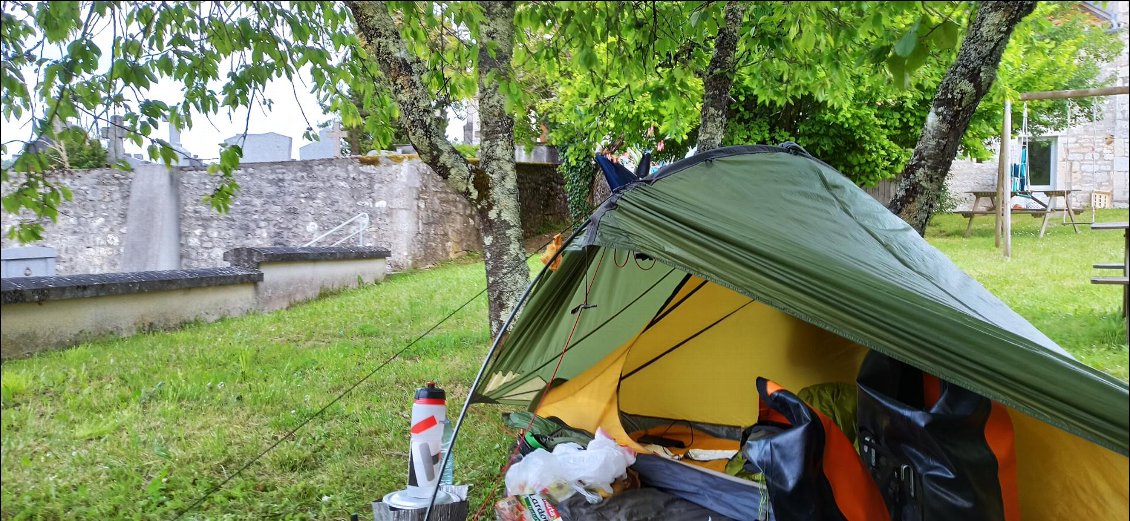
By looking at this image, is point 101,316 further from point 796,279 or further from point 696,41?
point 796,279

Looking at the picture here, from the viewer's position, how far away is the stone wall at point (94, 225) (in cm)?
726

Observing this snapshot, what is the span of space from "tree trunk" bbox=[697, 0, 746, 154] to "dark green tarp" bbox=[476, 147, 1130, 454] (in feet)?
3.55

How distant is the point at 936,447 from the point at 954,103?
1996 mm

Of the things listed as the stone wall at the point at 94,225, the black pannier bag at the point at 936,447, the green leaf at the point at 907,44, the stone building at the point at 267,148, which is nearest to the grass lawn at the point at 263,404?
the black pannier bag at the point at 936,447

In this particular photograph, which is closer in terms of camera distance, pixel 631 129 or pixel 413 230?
pixel 631 129

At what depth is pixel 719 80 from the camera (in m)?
3.78

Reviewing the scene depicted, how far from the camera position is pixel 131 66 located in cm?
242

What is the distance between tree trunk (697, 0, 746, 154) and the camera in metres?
3.69

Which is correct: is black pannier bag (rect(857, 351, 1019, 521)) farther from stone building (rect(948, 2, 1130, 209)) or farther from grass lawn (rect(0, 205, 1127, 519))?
stone building (rect(948, 2, 1130, 209))

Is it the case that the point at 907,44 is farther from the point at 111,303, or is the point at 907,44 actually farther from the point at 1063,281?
the point at 111,303

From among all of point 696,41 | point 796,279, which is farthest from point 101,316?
A: point 796,279

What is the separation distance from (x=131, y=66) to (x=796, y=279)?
222cm

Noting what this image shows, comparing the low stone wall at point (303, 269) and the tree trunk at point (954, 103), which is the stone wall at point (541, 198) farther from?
the tree trunk at point (954, 103)

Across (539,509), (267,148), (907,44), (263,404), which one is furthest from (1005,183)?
(267,148)
